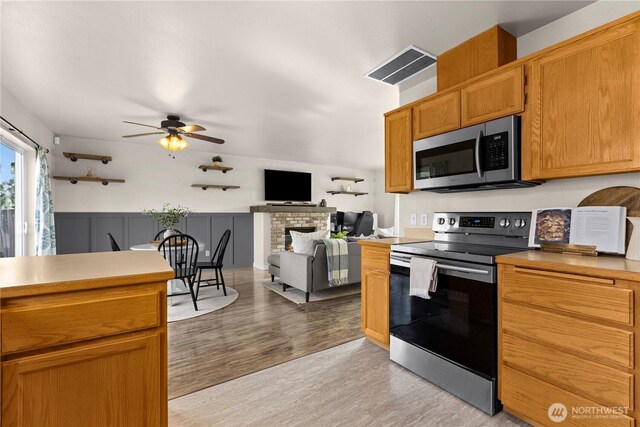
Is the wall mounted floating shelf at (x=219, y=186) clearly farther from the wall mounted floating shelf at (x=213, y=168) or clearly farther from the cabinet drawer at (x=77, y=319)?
the cabinet drawer at (x=77, y=319)

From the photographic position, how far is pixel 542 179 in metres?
1.98

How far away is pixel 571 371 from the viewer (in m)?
1.46

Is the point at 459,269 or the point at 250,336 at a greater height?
the point at 459,269

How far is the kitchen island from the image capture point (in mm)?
1008

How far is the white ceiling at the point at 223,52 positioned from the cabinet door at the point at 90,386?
2002 mm

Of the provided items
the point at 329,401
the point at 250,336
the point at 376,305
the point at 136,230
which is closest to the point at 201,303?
the point at 250,336

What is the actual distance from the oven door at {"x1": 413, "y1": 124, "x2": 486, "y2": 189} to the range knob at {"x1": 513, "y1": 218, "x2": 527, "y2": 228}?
37cm

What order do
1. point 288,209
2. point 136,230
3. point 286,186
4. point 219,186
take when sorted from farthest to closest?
point 286,186 → point 288,209 → point 219,186 → point 136,230

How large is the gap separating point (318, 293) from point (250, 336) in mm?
1629

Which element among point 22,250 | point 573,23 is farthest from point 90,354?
point 22,250

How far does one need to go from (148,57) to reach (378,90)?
219 cm

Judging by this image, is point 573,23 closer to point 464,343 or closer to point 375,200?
point 464,343

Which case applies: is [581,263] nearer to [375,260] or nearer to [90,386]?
[375,260]

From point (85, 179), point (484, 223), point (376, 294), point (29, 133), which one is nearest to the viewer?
point (484, 223)
